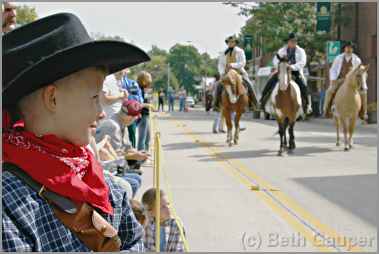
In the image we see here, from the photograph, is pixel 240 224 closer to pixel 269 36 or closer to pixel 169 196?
pixel 169 196

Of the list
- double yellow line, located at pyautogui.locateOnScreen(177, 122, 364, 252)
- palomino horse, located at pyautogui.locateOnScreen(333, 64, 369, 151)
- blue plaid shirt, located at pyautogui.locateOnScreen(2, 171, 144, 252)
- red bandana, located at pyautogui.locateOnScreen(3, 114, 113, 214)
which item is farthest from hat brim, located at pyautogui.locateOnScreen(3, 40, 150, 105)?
palomino horse, located at pyautogui.locateOnScreen(333, 64, 369, 151)

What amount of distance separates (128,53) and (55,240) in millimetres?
668

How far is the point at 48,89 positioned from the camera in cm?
213

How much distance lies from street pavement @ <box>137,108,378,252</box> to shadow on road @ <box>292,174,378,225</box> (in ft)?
0.04

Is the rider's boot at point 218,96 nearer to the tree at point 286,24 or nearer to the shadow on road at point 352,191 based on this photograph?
the shadow on road at point 352,191

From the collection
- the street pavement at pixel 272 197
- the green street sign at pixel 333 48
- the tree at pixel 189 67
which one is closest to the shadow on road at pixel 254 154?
the street pavement at pixel 272 197

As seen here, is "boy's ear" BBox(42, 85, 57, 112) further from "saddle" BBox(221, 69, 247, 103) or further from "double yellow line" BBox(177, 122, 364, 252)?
"saddle" BBox(221, 69, 247, 103)

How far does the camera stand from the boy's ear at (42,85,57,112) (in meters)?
2.14

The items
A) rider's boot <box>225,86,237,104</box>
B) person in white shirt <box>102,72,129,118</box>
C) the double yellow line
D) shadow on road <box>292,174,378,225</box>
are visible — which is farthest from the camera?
rider's boot <box>225,86,237,104</box>

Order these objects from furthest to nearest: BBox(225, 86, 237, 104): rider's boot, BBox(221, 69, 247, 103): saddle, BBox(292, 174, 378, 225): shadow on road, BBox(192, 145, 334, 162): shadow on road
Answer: BBox(225, 86, 237, 104): rider's boot, BBox(221, 69, 247, 103): saddle, BBox(192, 145, 334, 162): shadow on road, BBox(292, 174, 378, 225): shadow on road

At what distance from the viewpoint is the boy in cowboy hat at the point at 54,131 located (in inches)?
80.4

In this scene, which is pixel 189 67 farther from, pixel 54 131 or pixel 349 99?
pixel 54 131

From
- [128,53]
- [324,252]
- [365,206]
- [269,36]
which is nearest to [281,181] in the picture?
[365,206]

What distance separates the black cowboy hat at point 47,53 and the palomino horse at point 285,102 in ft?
46.6
